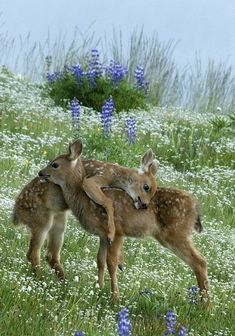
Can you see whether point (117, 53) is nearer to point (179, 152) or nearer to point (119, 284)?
point (179, 152)

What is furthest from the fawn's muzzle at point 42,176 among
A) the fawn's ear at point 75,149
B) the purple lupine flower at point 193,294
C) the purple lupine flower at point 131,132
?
the purple lupine flower at point 131,132

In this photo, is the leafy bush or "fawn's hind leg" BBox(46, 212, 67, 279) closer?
"fawn's hind leg" BBox(46, 212, 67, 279)

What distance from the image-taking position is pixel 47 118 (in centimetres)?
1620

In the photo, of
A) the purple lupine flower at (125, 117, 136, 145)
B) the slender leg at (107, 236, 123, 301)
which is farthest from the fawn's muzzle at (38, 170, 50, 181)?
the purple lupine flower at (125, 117, 136, 145)

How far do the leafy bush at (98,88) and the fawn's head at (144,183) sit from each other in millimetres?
9166

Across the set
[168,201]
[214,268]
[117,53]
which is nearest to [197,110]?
[117,53]

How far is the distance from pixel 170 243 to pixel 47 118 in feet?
25.9

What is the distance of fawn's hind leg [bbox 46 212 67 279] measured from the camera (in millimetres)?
8859

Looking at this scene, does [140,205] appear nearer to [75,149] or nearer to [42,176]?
[75,149]

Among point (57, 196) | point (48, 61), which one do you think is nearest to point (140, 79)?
point (48, 61)

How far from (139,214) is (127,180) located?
0.37 meters

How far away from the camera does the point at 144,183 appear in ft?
28.5

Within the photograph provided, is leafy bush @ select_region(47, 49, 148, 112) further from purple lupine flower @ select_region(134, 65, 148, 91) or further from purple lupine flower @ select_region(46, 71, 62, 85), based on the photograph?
purple lupine flower @ select_region(46, 71, 62, 85)

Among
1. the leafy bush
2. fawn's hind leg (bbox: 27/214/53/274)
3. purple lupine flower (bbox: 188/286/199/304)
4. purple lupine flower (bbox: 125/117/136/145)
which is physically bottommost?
purple lupine flower (bbox: 188/286/199/304)
